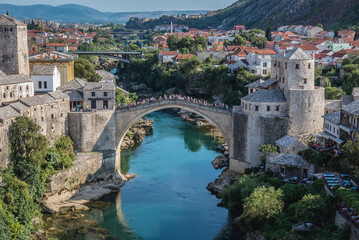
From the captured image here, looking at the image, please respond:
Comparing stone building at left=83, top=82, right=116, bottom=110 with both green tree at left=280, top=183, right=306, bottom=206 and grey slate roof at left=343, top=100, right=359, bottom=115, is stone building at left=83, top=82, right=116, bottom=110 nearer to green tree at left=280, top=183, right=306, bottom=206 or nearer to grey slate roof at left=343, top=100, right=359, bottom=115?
green tree at left=280, top=183, right=306, bottom=206

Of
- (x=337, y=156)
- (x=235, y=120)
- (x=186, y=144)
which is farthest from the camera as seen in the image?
(x=186, y=144)

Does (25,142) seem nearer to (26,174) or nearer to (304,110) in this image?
(26,174)

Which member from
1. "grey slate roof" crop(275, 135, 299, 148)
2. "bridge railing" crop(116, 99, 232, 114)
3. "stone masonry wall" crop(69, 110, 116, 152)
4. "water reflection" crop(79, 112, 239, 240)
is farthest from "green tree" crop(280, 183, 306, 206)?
"stone masonry wall" crop(69, 110, 116, 152)

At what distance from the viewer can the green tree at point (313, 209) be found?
29.4 metres

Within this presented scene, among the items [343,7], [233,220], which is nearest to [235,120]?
[233,220]

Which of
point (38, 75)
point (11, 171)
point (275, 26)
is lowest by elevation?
point (11, 171)

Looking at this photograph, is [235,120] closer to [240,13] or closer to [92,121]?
[92,121]

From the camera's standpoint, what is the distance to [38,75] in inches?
1874

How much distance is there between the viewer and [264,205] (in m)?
32.0

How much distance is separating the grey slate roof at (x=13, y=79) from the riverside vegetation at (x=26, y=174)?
567 centimetres

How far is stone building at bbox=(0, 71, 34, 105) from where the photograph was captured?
41.2m

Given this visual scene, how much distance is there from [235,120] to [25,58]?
20.1 metres

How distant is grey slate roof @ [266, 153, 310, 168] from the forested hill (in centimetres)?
7080

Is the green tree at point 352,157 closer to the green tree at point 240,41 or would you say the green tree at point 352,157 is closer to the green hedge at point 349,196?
the green hedge at point 349,196
